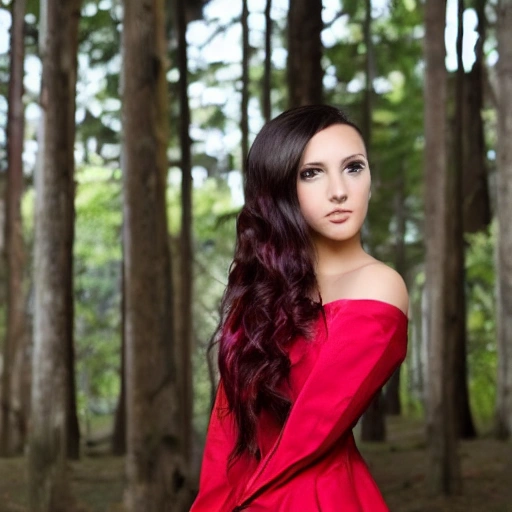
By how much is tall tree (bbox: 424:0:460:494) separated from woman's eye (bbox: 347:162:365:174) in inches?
261

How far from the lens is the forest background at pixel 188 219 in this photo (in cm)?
748

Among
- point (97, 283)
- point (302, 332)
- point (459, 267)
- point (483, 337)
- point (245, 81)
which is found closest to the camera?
point (302, 332)

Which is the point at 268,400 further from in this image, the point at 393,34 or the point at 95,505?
the point at 393,34

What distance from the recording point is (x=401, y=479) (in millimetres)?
10539

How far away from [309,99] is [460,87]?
396 cm

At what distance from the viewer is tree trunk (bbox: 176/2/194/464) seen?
1239 cm

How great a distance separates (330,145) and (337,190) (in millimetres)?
105

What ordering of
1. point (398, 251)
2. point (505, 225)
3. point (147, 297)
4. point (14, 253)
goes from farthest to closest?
point (398, 251) → point (14, 253) → point (505, 225) → point (147, 297)

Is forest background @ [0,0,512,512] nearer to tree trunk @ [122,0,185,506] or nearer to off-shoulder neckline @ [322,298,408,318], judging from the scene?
tree trunk @ [122,0,185,506]

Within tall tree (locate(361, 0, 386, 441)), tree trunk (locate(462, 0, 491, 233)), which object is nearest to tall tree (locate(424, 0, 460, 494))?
tall tree (locate(361, 0, 386, 441))

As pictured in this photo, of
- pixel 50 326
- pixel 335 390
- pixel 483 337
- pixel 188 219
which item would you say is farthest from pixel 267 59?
pixel 335 390

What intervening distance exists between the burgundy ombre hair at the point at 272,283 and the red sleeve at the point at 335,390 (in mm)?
116

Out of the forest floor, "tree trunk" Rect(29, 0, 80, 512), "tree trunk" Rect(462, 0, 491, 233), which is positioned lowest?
the forest floor

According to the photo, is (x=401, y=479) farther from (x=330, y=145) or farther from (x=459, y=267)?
(x=330, y=145)
